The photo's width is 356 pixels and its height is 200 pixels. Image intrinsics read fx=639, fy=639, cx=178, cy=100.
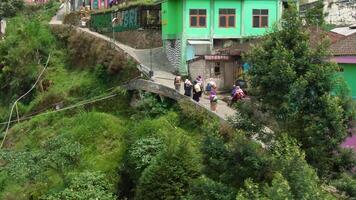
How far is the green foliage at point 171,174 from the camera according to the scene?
20.2 meters

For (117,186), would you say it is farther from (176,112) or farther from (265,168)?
(265,168)

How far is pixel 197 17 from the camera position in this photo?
32.5 meters

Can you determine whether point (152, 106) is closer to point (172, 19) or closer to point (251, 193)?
point (172, 19)

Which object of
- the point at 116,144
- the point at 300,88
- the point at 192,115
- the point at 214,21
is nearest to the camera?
the point at 300,88

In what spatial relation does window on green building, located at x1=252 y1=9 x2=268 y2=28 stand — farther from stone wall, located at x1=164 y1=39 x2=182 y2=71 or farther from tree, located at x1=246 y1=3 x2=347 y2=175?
tree, located at x1=246 y1=3 x2=347 y2=175

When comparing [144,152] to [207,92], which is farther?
[207,92]

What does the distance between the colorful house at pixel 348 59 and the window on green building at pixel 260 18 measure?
9.11 m

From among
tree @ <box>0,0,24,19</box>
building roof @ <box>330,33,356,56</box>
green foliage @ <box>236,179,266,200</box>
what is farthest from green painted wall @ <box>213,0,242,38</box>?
tree @ <box>0,0,24,19</box>

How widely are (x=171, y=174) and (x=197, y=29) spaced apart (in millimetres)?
13773

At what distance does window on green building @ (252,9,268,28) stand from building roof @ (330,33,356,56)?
28.2 ft

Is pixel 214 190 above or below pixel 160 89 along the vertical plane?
below

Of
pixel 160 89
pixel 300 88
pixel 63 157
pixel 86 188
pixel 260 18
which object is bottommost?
pixel 86 188

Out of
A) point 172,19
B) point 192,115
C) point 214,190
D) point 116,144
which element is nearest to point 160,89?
point 192,115

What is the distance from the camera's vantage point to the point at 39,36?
39125mm
